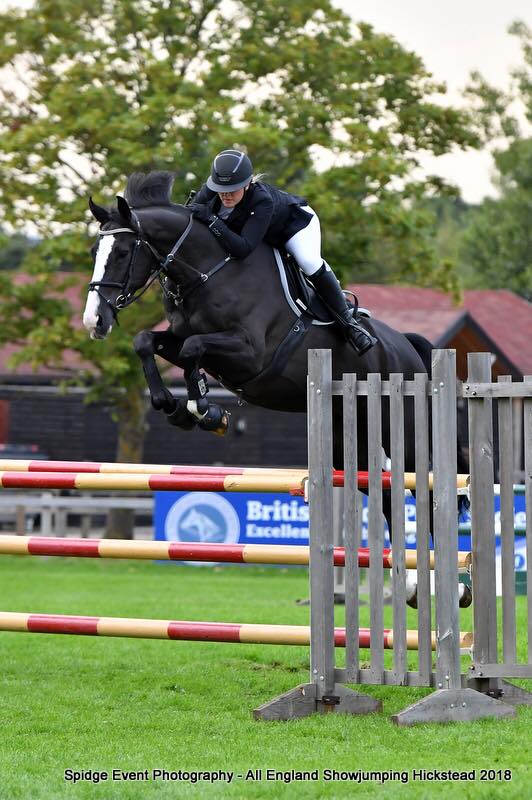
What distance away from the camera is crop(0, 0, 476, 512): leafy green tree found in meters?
17.6

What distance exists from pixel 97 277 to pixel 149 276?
0.34 metres

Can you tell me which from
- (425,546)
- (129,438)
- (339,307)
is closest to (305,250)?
(339,307)

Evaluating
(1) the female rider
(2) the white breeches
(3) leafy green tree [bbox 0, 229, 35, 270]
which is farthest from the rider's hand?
(3) leafy green tree [bbox 0, 229, 35, 270]

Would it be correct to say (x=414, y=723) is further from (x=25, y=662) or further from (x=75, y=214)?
(x=75, y=214)

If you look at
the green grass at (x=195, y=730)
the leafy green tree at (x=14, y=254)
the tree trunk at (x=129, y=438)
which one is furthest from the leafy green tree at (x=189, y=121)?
the leafy green tree at (x=14, y=254)

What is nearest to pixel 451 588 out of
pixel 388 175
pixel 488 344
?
pixel 388 175

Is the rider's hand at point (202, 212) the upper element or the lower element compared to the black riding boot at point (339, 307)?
upper

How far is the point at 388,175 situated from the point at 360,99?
5.90ft

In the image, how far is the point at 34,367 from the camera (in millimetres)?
18125

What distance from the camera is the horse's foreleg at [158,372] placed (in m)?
6.36

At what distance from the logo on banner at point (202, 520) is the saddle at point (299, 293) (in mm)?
A: 8479

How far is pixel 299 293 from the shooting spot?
22.3ft

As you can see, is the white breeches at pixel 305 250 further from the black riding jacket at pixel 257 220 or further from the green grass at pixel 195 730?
the green grass at pixel 195 730

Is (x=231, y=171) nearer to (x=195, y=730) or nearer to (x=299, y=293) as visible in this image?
(x=299, y=293)
